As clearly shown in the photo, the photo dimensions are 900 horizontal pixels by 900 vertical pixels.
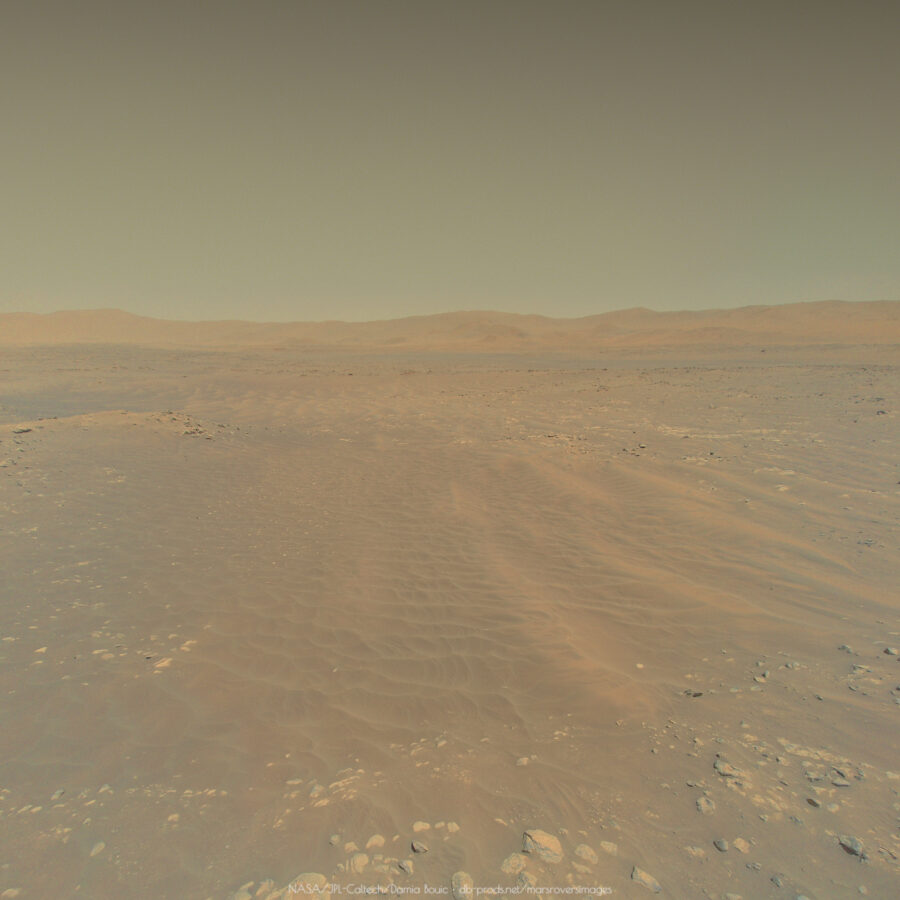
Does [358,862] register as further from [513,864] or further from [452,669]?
[452,669]

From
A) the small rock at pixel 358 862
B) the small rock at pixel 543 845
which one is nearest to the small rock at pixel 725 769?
the small rock at pixel 543 845

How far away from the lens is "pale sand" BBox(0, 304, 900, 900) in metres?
2.07

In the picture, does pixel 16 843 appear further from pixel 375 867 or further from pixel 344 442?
pixel 344 442

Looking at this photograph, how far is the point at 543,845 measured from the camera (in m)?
2.06

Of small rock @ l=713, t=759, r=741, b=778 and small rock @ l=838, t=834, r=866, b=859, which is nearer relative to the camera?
small rock @ l=838, t=834, r=866, b=859

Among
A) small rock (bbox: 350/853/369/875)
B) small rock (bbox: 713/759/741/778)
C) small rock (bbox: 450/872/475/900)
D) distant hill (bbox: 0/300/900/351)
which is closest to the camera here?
small rock (bbox: 450/872/475/900)

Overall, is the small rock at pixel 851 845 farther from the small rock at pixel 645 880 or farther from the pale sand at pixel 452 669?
the small rock at pixel 645 880

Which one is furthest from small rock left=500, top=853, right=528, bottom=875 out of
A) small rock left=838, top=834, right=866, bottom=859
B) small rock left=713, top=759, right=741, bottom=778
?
small rock left=838, top=834, right=866, bottom=859

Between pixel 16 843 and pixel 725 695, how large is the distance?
3.37 meters

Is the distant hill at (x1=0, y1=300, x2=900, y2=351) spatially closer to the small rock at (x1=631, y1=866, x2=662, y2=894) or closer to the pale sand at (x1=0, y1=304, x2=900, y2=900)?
the pale sand at (x1=0, y1=304, x2=900, y2=900)

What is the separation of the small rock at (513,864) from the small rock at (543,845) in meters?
0.04

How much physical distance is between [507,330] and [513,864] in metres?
67.1

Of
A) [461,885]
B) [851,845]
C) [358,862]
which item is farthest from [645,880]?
[358,862]

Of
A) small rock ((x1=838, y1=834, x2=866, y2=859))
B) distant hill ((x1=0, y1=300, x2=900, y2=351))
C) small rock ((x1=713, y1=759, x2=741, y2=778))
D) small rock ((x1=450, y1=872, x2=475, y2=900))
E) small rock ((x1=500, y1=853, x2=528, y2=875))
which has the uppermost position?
distant hill ((x1=0, y1=300, x2=900, y2=351))
